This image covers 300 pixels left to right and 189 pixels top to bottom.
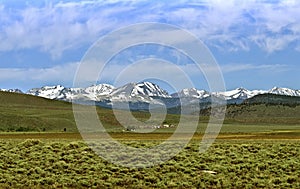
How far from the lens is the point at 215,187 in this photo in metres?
35.9

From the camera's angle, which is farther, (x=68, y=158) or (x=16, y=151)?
(x=16, y=151)

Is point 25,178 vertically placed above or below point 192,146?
below

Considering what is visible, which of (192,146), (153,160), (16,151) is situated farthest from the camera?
(192,146)

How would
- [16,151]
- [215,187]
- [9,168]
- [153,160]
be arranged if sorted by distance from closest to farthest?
[215,187]
[9,168]
[153,160]
[16,151]

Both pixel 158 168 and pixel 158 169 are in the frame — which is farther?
pixel 158 168

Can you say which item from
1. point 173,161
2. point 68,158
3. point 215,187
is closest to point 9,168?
point 68,158

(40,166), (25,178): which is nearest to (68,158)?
(40,166)

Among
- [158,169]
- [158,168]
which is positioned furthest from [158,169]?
[158,168]

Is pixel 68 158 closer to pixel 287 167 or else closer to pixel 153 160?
pixel 153 160

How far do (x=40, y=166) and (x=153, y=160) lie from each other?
330 inches

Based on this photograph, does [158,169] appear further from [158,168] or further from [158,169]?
[158,168]

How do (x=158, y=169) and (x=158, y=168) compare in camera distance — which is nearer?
(x=158, y=169)

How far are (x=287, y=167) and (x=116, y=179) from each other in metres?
12.8

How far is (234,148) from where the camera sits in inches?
1889
